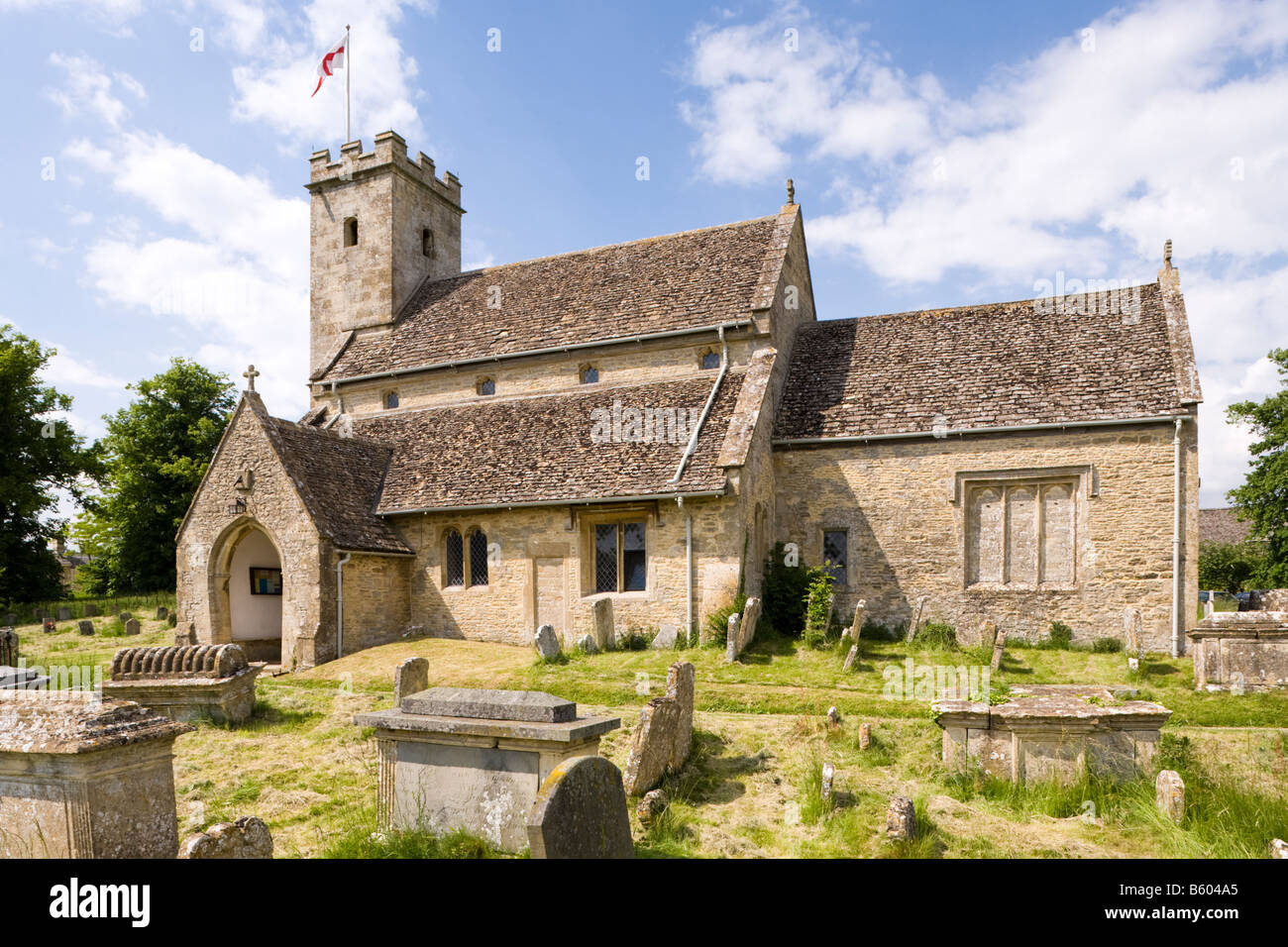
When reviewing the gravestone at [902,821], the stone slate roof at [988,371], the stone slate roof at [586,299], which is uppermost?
the stone slate roof at [586,299]

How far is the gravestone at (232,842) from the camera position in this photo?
594 cm

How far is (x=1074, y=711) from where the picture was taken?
8.38 meters

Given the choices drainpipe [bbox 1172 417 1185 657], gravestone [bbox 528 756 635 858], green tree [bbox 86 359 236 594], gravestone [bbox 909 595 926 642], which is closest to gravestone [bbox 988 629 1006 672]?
gravestone [bbox 909 595 926 642]

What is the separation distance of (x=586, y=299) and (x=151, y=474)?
24.8m

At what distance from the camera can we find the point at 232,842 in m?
6.18

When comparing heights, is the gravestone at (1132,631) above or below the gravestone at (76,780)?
below

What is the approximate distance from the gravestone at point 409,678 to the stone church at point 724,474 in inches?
196

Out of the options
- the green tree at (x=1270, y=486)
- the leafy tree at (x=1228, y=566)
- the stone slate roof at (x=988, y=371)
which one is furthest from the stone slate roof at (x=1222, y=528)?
the stone slate roof at (x=988, y=371)

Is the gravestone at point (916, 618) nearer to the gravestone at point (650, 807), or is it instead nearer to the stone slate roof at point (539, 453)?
the stone slate roof at point (539, 453)

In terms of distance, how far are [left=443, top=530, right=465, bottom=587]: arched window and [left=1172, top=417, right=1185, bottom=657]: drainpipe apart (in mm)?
15690

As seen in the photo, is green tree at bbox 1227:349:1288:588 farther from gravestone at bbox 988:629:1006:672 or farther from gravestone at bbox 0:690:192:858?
gravestone at bbox 0:690:192:858

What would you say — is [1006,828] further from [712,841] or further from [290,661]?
[290,661]

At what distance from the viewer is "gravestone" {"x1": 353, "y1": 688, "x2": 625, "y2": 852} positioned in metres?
7.08
